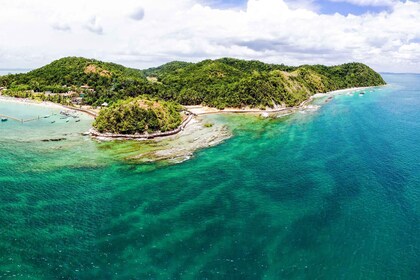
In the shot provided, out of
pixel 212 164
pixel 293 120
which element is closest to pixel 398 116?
pixel 293 120

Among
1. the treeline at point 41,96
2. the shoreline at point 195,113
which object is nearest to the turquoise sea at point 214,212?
the shoreline at point 195,113

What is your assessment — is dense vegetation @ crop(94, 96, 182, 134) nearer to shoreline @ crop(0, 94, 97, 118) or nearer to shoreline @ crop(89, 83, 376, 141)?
shoreline @ crop(89, 83, 376, 141)

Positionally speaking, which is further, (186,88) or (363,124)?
(186,88)

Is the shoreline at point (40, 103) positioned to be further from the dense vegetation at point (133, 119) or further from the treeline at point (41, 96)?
the dense vegetation at point (133, 119)

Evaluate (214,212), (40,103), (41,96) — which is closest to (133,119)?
(214,212)

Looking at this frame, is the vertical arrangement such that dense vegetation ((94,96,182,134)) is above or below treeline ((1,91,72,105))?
below

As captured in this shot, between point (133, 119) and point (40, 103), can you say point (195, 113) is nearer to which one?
point (133, 119)

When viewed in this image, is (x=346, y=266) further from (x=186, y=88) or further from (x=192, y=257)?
(x=186, y=88)

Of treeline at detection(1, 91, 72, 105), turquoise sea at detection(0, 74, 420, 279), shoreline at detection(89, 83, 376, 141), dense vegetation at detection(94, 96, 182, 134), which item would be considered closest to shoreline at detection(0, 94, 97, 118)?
treeline at detection(1, 91, 72, 105)
